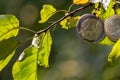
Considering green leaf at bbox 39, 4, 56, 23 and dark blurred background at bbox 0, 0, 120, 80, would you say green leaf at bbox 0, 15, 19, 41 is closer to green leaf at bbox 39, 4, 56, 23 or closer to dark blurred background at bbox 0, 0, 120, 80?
green leaf at bbox 39, 4, 56, 23

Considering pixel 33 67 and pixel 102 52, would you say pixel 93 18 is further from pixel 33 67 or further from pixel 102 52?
pixel 102 52

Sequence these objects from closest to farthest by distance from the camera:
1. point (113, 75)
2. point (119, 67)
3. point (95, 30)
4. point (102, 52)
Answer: point (95, 30) < point (113, 75) < point (119, 67) < point (102, 52)

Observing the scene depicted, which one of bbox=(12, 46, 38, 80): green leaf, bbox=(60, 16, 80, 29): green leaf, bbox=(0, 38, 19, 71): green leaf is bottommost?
bbox=(12, 46, 38, 80): green leaf

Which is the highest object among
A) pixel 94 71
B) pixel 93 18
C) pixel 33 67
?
pixel 93 18

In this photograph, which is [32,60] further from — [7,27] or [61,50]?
[61,50]

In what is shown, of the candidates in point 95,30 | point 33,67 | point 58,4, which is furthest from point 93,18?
point 58,4

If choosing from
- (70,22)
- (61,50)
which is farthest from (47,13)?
(61,50)

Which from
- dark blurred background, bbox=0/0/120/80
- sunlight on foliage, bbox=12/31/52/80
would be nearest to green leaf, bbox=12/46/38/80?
sunlight on foliage, bbox=12/31/52/80

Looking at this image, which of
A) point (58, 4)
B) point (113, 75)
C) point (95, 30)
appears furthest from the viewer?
point (58, 4)
